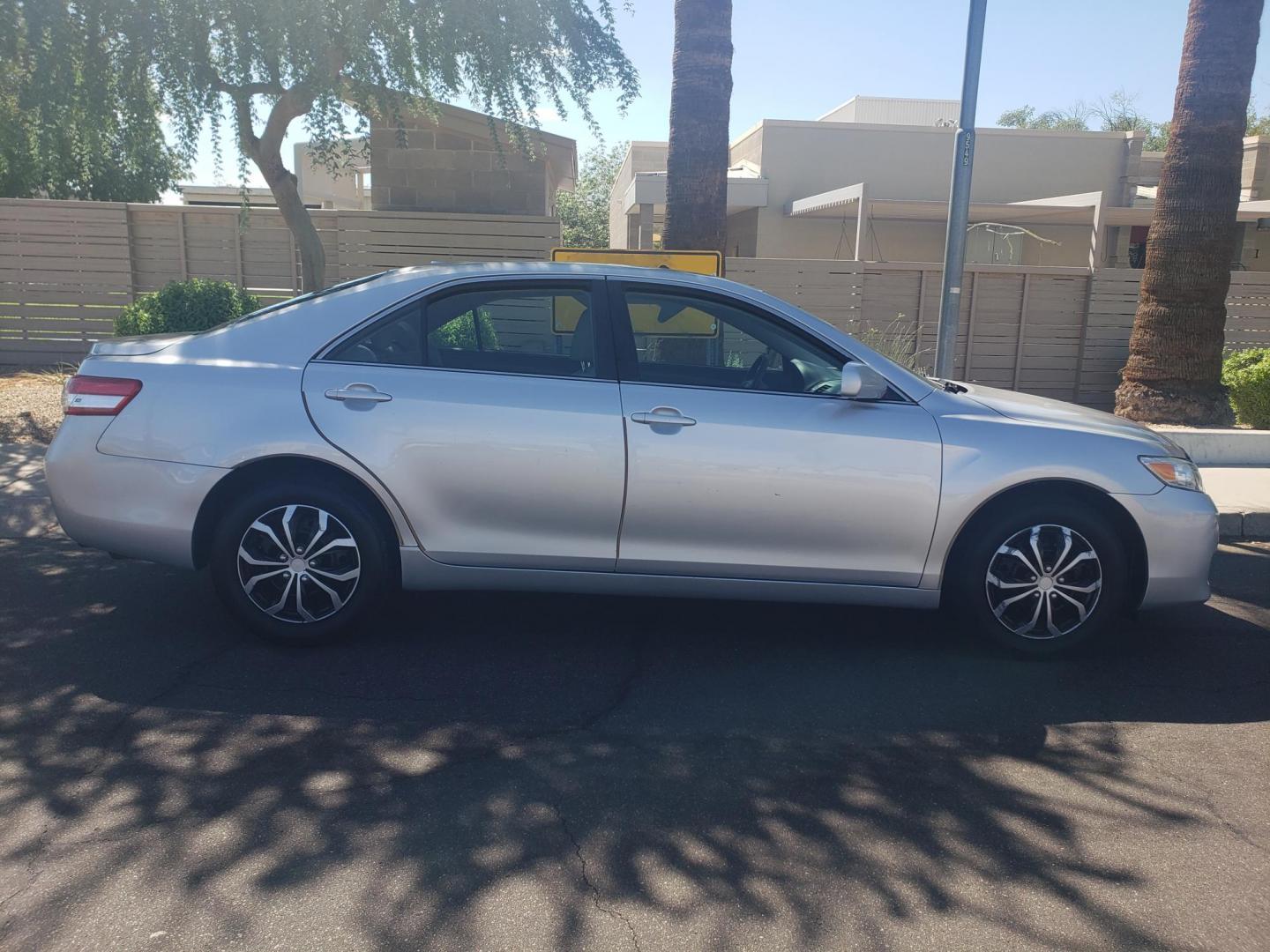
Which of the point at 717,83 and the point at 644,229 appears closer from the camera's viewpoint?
the point at 717,83

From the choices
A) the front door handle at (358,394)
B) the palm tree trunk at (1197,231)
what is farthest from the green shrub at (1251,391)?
the front door handle at (358,394)

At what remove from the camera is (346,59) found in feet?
32.7

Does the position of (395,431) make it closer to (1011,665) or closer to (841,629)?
(841,629)

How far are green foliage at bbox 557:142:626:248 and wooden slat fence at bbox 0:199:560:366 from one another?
32.0 meters

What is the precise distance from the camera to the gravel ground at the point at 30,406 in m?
9.80

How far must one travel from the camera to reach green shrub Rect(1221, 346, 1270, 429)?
1143 cm

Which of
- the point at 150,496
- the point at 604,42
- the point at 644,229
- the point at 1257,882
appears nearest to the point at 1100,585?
the point at 1257,882

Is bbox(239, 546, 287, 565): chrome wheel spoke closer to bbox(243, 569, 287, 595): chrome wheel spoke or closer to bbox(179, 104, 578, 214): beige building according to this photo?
bbox(243, 569, 287, 595): chrome wheel spoke

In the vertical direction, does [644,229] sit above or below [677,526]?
above

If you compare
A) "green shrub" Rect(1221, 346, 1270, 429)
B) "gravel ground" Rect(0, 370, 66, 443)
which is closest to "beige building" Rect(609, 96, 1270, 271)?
"green shrub" Rect(1221, 346, 1270, 429)

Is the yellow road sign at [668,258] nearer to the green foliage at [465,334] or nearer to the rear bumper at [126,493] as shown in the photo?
the green foliage at [465,334]

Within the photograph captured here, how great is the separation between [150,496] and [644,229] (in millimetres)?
15965

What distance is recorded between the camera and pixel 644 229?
1983 cm

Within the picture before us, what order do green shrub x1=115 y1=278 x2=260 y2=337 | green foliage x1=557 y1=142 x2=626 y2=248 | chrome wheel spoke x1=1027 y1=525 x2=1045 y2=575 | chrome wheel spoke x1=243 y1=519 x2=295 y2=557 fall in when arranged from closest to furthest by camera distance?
chrome wheel spoke x1=243 y1=519 x2=295 y2=557, chrome wheel spoke x1=1027 y1=525 x2=1045 y2=575, green shrub x1=115 y1=278 x2=260 y2=337, green foliage x1=557 y1=142 x2=626 y2=248
